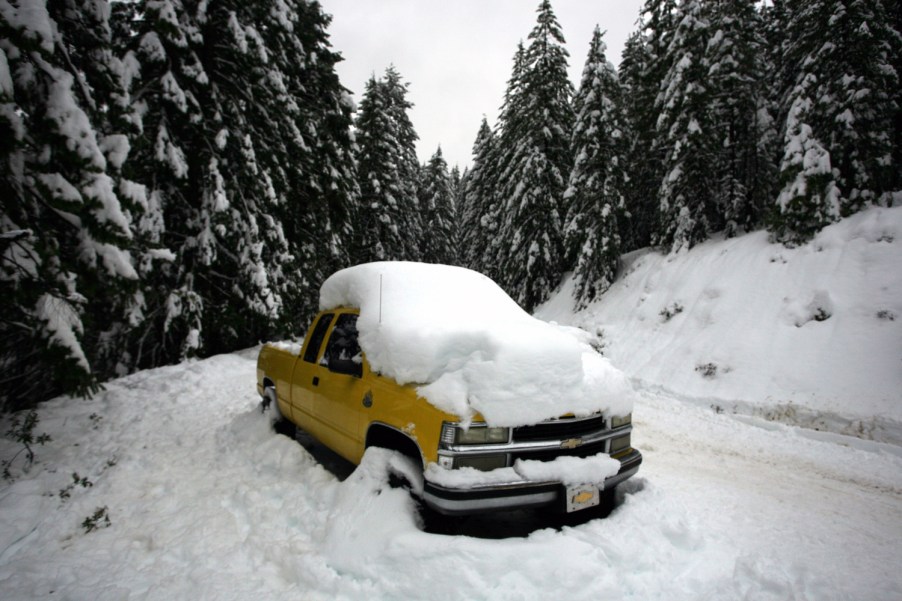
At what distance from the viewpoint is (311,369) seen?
15.4 feet

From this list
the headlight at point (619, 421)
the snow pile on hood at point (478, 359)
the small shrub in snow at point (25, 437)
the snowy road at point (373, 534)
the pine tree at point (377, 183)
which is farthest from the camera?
the pine tree at point (377, 183)

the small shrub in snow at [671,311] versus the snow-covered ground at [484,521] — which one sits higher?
the small shrub in snow at [671,311]

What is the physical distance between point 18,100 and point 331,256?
14.0 metres

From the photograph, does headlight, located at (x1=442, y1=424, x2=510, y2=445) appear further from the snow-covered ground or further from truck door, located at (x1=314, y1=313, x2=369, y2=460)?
truck door, located at (x1=314, y1=313, x2=369, y2=460)

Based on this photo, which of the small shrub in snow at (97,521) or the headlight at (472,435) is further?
the small shrub in snow at (97,521)

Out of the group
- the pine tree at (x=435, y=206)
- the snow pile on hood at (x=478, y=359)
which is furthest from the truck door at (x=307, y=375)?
the pine tree at (x=435, y=206)

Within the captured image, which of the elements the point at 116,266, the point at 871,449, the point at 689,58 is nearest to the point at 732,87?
the point at 689,58

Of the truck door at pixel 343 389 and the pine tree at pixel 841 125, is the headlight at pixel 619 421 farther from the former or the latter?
the pine tree at pixel 841 125

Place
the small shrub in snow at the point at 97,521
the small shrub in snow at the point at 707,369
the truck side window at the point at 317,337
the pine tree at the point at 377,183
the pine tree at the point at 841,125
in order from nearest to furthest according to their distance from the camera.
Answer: the small shrub in snow at the point at 97,521, the truck side window at the point at 317,337, the small shrub in snow at the point at 707,369, the pine tree at the point at 841,125, the pine tree at the point at 377,183

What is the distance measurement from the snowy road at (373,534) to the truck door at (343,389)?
1.32ft

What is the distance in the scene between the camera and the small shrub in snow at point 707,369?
9.28 meters

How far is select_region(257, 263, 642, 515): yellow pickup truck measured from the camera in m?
2.92

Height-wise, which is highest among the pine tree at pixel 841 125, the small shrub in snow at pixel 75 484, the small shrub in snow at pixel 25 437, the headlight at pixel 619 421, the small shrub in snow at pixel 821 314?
the pine tree at pixel 841 125

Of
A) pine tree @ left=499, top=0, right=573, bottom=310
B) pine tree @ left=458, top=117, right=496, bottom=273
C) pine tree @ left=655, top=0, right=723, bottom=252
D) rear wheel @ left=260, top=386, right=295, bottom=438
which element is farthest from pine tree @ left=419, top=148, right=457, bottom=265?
rear wheel @ left=260, top=386, right=295, bottom=438
